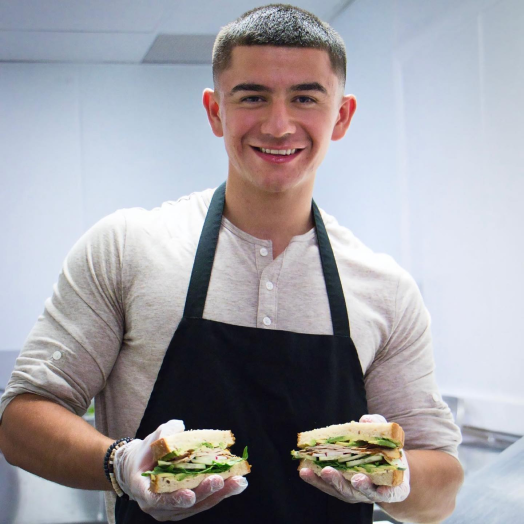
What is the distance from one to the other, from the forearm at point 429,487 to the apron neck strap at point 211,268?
13.2 inches

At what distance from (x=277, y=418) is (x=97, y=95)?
90.3 inches

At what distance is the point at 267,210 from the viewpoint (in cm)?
170

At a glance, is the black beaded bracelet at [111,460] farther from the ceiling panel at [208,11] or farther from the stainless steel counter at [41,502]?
the ceiling panel at [208,11]

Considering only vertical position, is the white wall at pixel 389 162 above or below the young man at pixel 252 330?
above

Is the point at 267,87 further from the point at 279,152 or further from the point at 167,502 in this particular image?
the point at 167,502

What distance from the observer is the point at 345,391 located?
5.29 ft

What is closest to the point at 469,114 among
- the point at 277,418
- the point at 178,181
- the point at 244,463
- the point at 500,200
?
the point at 500,200

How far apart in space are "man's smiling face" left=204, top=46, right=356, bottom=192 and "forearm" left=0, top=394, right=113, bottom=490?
655mm

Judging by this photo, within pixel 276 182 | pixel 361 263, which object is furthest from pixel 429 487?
pixel 276 182

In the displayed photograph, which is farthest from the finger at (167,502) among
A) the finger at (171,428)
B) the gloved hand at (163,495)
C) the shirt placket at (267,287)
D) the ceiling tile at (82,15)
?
the ceiling tile at (82,15)

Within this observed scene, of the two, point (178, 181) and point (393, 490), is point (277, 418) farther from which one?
point (178, 181)

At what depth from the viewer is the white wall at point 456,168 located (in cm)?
255

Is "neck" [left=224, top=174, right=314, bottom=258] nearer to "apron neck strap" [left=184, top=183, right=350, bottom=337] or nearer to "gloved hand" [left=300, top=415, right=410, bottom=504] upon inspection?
"apron neck strap" [left=184, top=183, right=350, bottom=337]

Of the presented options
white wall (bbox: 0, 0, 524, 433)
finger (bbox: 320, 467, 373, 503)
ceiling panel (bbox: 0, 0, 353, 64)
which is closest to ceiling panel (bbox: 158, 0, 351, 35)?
ceiling panel (bbox: 0, 0, 353, 64)
